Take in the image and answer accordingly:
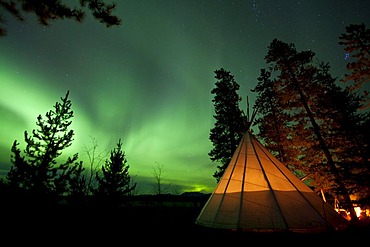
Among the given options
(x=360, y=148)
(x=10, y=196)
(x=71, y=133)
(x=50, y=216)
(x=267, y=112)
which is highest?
(x=267, y=112)

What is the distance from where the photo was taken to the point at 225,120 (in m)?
17.1

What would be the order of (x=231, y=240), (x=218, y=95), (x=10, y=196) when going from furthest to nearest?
(x=218, y=95) → (x=231, y=240) → (x=10, y=196)

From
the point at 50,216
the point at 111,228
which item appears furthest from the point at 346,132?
the point at 50,216

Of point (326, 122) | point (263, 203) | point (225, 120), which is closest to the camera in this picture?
point (263, 203)

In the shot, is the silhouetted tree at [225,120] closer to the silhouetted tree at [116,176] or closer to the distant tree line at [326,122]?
the distant tree line at [326,122]

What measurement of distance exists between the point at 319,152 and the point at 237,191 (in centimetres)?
900

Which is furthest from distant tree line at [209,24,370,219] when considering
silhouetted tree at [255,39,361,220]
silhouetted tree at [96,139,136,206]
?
silhouetted tree at [96,139,136,206]

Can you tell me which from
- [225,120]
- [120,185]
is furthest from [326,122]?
[120,185]

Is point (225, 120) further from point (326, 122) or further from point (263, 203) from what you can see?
point (263, 203)

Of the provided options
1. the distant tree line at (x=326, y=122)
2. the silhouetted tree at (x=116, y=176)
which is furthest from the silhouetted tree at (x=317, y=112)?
the silhouetted tree at (x=116, y=176)

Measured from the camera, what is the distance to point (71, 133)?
588 inches

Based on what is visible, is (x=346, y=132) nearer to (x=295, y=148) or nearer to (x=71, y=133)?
(x=295, y=148)

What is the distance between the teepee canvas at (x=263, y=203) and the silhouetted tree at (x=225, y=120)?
10080mm

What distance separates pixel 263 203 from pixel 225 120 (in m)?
12.8
